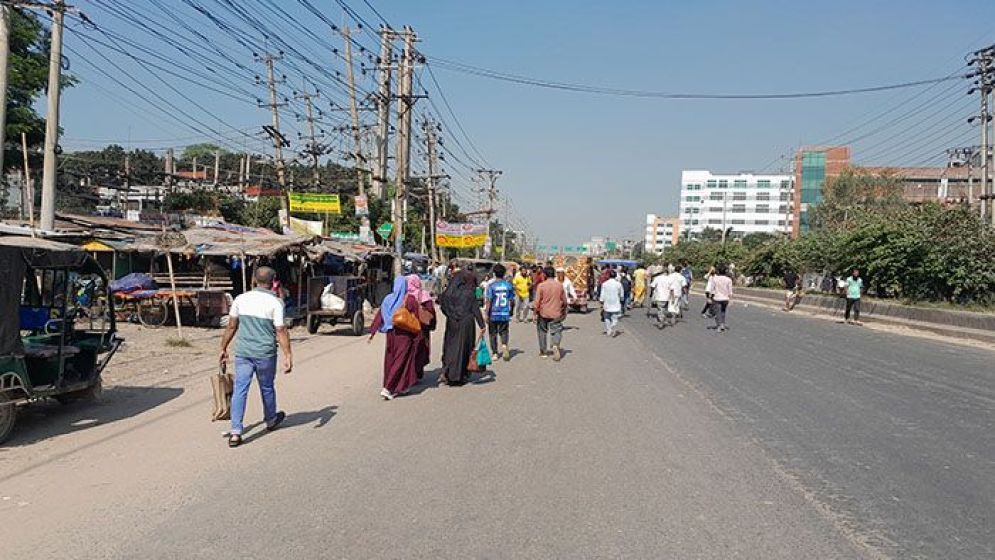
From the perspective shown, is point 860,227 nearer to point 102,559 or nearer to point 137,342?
point 137,342

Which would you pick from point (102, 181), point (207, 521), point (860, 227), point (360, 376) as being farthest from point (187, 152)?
point (207, 521)

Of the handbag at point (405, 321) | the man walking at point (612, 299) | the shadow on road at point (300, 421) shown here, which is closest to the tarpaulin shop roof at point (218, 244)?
the man walking at point (612, 299)

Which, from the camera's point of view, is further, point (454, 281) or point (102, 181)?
point (102, 181)

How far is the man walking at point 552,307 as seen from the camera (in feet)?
45.8

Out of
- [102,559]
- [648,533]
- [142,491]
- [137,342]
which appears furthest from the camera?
[137,342]

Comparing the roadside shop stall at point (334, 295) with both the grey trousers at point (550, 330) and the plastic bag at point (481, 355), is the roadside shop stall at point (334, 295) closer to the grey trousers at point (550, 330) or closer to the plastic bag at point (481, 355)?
the grey trousers at point (550, 330)

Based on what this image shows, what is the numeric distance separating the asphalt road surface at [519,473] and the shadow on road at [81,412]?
48mm

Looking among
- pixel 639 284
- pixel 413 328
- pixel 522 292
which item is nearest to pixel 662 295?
pixel 522 292

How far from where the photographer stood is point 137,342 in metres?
15.4

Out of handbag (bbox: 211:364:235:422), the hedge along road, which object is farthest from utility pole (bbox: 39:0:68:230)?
the hedge along road

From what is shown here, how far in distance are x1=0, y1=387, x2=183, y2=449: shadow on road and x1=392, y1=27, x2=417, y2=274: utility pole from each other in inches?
634

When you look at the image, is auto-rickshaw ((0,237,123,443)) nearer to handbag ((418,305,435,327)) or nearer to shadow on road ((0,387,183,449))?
shadow on road ((0,387,183,449))

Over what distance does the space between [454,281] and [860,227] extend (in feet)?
79.1

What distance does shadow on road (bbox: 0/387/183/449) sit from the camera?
7.65 meters
